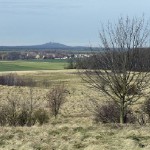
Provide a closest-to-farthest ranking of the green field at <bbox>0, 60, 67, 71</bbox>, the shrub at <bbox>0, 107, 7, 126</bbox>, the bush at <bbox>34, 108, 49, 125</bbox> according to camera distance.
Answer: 1. the shrub at <bbox>0, 107, 7, 126</bbox>
2. the bush at <bbox>34, 108, 49, 125</bbox>
3. the green field at <bbox>0, 60, 67, 71</bbox>

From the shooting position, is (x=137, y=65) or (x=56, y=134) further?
(x=137, y=65)

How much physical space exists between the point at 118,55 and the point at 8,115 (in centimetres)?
560

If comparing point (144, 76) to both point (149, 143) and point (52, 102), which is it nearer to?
point (149, 143)

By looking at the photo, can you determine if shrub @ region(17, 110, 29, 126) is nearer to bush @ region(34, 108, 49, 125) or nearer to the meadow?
bush @ region(34, 108, 49, 125)

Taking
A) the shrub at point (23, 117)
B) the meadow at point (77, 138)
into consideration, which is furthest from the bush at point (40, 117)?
the meadow at point (77, 138)

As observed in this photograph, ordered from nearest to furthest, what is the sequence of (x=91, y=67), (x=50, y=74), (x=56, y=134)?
(x=56, y=134) → (x=91, y=67) → (x=50, y=74)

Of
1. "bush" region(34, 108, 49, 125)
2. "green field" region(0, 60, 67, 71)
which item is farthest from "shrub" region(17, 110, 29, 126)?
"green field" region(0, 60, 67, 71)

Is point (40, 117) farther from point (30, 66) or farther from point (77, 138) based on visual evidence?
point (30, 66)

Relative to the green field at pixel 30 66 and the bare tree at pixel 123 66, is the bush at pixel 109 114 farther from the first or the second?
the green field at pixel 30 66

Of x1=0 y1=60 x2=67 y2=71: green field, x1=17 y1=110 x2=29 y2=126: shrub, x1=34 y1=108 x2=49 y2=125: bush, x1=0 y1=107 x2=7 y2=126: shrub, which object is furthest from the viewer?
x1=0 y1=60 x2=67 y2=71: green field

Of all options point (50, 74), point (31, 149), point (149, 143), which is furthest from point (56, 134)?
point (50, 74)

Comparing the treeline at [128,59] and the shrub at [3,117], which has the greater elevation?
the treeline at [128,59]

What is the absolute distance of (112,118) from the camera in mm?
18656

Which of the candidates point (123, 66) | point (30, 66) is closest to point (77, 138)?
point (123, 66)
